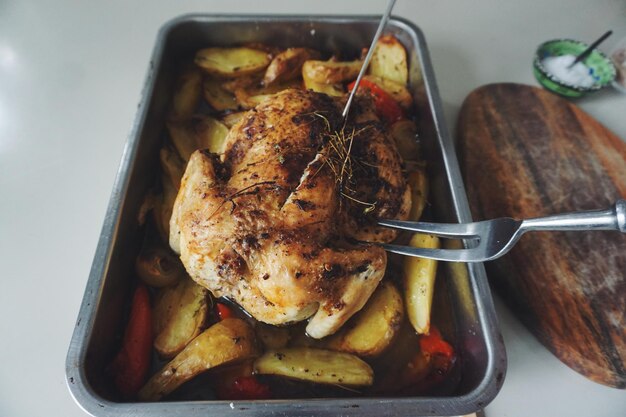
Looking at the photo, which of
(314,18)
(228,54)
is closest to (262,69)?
(228,54)

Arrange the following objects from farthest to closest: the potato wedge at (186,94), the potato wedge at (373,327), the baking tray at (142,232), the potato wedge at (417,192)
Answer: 1. the potato wedge at (186,94)
2. the potato wedge at (417,192)
3. the potato wedge at (373,327)
4. the baking tray at (142,232)

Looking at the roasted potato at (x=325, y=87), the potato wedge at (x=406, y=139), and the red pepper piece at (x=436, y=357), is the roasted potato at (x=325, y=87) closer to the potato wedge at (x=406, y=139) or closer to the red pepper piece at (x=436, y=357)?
the potato wedge at (x=406, y=139)

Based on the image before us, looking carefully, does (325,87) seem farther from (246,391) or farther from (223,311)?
(246,391)

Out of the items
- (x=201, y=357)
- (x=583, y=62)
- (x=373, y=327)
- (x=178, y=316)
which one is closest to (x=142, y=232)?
(x=178, y=316)

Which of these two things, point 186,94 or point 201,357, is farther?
point 186,94

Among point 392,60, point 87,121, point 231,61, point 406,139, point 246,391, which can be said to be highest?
point 392,60

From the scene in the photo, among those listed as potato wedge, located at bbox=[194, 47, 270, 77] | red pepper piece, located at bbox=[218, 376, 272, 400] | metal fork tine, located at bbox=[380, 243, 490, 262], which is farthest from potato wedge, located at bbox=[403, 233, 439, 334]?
potato wedge, located at bbox=[194, 47, 270, 77]

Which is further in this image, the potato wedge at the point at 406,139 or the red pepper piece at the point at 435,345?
the potato wedge at the point at 406,139

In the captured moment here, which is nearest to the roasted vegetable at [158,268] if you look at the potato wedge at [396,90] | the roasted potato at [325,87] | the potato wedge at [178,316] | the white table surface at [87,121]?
the potato wedge at [178,316]
